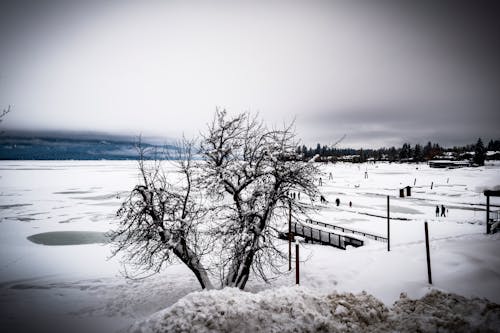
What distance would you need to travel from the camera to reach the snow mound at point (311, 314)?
5215mm

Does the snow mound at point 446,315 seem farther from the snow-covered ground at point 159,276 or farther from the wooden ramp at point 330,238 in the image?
the wooden ramp at point 330,238

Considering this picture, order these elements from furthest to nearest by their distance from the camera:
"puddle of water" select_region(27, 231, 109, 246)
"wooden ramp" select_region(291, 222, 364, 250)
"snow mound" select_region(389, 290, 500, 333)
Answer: "puddle of water" select_region(27, 231, 109, 246) < "wooden ramp" select_region(291, 222, 364, 250) < "snow mound" select_region(389, 290, 500, 333)

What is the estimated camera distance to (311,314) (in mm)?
5898

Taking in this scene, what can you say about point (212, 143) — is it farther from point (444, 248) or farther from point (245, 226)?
point (444, 248)

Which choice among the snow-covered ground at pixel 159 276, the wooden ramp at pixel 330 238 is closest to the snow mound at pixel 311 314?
the snow-covered ground at pixel 159 276

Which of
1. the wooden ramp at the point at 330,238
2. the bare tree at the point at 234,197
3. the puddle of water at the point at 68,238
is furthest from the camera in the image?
the puddle of water at the point at 68,238

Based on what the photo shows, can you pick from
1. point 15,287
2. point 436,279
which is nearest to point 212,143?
point 436,279

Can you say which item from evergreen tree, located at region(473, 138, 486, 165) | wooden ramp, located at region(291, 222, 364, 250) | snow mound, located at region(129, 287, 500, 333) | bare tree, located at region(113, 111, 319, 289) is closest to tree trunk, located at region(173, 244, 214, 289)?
bare tree, located at region(113, 111, 319, 289)

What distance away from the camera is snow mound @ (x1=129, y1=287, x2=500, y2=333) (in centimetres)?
521

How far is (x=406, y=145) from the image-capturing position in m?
142

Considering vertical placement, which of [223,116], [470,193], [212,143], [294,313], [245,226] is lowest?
[470,193]

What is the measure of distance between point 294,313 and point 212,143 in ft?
22.2

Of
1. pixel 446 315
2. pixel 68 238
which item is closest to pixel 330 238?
pixel 446 315

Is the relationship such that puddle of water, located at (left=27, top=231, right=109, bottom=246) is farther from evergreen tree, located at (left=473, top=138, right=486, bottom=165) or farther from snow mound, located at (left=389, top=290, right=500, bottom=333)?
evergreen tree, located at (left=473, top=138, right=486, bottom=165)
